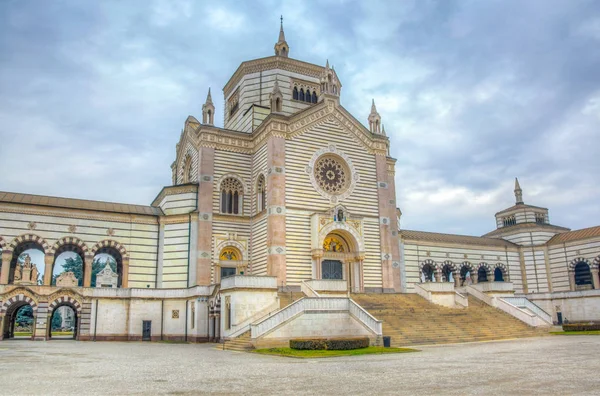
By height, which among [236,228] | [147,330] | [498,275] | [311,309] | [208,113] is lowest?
[147,330]

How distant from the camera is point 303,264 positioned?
127ft

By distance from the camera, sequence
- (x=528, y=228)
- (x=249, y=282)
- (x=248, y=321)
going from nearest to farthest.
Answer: (x=248, y=321), (x=249, y=282), (x=528, y=228)

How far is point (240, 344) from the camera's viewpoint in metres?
27.7

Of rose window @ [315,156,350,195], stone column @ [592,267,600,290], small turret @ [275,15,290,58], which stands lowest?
stone column @ [592,267,600,290]

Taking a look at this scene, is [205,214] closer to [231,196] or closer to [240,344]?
[231,196]

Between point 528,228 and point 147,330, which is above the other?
point 528,228

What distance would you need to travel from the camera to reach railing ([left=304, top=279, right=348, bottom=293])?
34938 mm

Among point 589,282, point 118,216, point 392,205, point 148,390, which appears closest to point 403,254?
point 392,205

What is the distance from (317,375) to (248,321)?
52.0 feet

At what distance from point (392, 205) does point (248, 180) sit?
12742mm

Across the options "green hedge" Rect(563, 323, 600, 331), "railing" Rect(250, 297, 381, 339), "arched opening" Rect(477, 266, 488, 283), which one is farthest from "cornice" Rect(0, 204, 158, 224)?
"arched opening" Rect(477, 266, 488, 283)

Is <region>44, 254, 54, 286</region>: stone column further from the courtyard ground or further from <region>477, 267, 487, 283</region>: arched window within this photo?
<region>477, 267, 487, 283</region>: arched window

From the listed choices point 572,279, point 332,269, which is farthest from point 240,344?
point 572,279

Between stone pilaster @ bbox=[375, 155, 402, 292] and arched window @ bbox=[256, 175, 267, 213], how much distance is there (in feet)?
32.6
